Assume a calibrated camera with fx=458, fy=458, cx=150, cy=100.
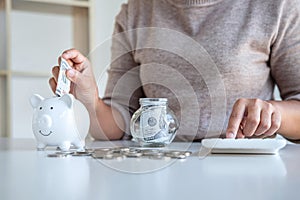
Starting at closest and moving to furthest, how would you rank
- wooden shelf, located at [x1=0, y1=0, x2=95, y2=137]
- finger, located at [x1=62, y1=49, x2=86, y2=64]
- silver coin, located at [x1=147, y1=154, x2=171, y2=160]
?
silver coin, located at [x1=147, y1=154, x2=171, y2=160], finger, located at [x1=62, y1=49, x2=86, y2=64], wooden shelf, located at [x1=0, y1=0, x2=95, y2=137]

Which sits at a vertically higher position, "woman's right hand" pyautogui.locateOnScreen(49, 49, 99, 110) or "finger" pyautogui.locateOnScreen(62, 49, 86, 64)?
"finger" pyautogui.locateOnScreen(62, 49, 86, 64)

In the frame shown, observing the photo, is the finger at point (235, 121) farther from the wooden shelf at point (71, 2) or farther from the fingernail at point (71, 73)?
the wooden shelf at point (71, 2)

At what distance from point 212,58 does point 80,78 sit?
0.36 m

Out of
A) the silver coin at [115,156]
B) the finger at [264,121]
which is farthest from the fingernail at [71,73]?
the finger at [264,121]

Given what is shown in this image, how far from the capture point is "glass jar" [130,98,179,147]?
0.80 meters

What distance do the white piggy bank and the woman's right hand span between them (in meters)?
0.08

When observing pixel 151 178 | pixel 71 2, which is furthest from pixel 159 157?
pixel 71 2

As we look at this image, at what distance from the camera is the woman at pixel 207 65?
41.2 inches

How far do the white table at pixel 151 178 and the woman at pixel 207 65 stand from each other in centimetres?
36

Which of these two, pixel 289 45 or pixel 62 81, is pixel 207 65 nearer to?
pixel 289 45

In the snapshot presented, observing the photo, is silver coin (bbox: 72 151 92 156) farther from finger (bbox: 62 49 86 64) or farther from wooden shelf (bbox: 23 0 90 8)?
wooden shelf (bbox: 23 0 90 8)

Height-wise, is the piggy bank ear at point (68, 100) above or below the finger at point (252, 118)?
above

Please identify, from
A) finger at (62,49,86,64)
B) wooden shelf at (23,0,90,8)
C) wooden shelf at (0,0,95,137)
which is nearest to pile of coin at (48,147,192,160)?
finger at (62,49,86,64)

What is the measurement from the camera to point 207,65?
3.54ft
